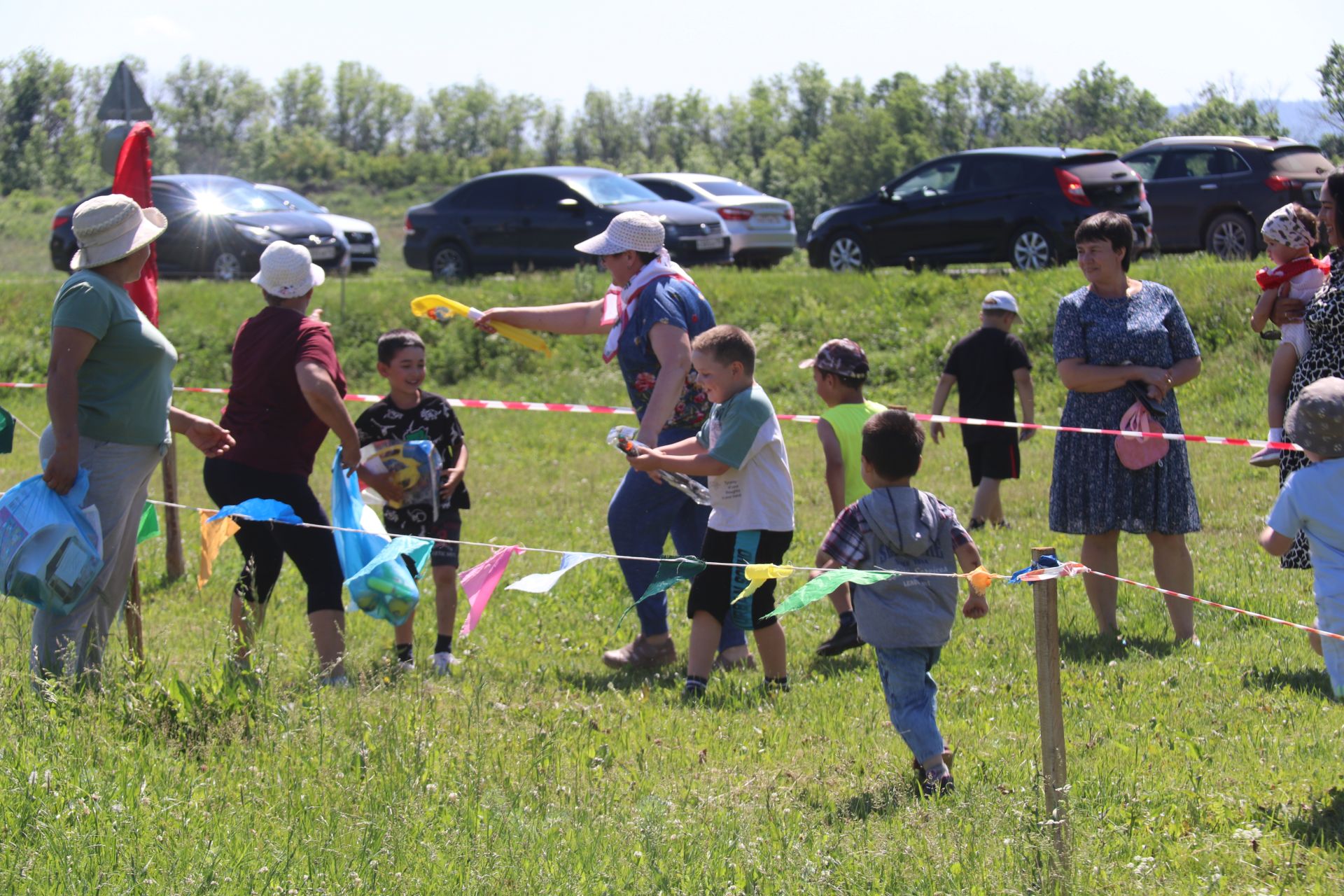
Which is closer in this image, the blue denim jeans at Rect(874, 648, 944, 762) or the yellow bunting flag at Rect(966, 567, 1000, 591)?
the yellow bunting flag at Rect(966, 567, 1000, 591)

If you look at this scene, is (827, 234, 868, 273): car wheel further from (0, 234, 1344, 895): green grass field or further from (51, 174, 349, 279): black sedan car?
(0, 234, 1344, 895): green grass field

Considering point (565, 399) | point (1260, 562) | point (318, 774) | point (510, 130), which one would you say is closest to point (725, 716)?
point (318, 774)

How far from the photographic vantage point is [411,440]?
6.42 meters

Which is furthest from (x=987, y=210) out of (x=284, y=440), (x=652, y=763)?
(x=652, y=763)

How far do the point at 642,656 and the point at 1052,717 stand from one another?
3188mm

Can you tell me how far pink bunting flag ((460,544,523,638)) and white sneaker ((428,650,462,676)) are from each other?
3.89 ft

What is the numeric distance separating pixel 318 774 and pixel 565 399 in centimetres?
1135

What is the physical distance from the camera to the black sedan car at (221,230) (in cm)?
2008

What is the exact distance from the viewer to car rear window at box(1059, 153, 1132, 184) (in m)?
16.0

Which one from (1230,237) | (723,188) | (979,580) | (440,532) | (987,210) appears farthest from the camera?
(723,188)

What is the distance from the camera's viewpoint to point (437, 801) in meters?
4.16

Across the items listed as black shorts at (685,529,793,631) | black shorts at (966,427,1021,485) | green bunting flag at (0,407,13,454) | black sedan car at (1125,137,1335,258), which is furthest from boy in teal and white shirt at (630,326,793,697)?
black sedan car at (1125,137,1335,258)

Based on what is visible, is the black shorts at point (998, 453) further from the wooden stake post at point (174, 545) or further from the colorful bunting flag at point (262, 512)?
the wooden stake post at point (174, 545)

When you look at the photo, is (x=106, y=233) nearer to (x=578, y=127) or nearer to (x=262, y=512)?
(x=262, y=512)
